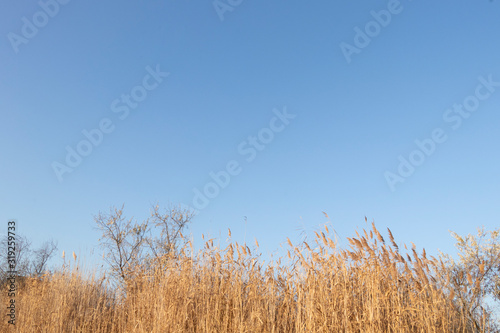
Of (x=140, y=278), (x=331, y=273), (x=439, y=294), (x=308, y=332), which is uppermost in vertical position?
(x=140, y=278)

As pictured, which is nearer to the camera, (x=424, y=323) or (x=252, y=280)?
(x=424, y=323)

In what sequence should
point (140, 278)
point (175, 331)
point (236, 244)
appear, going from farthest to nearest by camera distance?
1. point (140, 278)
2. point (236, 244)
3. point (175, 331)

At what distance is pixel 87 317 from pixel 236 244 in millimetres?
4739

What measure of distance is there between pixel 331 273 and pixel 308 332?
1.38 m

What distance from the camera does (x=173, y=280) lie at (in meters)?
7.78

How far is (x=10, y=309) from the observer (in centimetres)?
1084

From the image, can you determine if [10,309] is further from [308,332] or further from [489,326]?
[489,326]

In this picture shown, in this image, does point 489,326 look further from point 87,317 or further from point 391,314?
point 87,317

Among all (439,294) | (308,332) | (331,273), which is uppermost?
(331,273)

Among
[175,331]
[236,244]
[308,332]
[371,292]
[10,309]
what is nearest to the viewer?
[308,332]

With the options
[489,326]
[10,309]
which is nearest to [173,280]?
[489,326]

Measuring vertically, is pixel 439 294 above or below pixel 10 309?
below

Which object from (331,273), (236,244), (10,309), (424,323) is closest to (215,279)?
(236,244)

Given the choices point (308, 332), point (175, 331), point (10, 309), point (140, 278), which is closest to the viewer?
point (308, 332)
